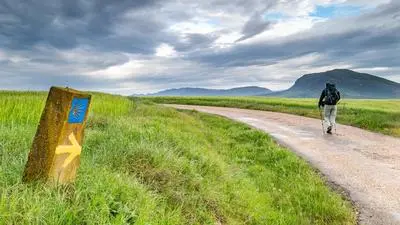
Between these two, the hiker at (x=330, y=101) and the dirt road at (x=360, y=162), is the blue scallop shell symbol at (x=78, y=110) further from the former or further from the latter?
the hiker at (x=330, y=101)

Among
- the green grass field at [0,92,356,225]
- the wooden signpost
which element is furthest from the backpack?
the wooden signpost

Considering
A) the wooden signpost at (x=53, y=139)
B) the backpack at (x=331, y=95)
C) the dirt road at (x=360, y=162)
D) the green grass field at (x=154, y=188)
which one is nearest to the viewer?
the green grass field at (x=154, y=188)

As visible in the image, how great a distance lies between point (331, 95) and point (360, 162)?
22.5 ft

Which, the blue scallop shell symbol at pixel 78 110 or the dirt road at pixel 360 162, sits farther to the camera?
the dirt road at pixel 360 162

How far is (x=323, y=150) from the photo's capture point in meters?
12.8

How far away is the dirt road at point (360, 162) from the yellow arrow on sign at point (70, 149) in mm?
4732

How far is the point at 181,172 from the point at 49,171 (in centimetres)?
277

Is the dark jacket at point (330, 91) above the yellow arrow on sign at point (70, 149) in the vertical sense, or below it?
above

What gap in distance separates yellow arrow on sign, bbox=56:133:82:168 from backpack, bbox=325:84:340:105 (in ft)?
47.0

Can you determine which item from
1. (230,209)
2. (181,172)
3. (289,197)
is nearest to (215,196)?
(230,209)

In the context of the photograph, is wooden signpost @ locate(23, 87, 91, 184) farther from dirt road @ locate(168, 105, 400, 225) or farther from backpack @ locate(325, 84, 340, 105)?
backpack @ locate(325, 84, 340, 105)

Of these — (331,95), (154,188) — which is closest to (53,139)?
(154,188)

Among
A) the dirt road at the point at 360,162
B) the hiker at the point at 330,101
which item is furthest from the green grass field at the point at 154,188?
the hiker at the point at 330,101

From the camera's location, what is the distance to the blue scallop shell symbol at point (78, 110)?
169 inches
